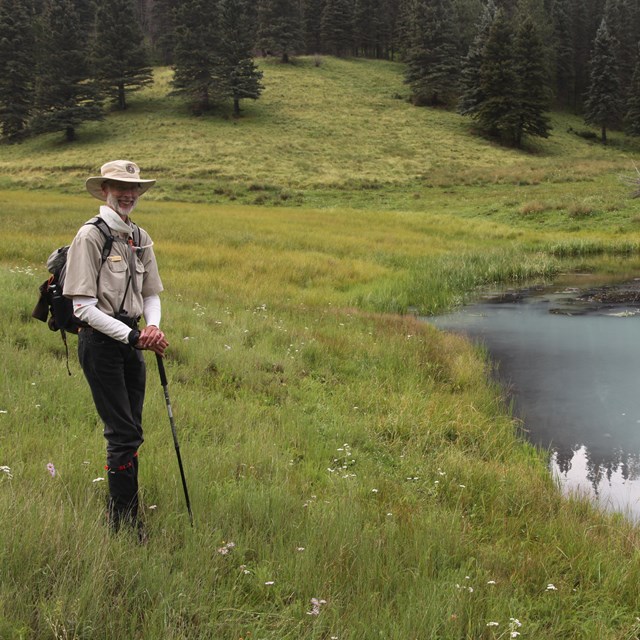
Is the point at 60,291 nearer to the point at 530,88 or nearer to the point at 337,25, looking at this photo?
the point at 530,88

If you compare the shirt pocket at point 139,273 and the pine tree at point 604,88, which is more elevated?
the pine tree at point 604,88

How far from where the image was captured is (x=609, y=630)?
142 inches

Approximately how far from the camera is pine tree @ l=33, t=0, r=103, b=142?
2462 inches

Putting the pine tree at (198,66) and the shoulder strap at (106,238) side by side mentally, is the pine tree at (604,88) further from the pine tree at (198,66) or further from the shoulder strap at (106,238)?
the shoulder strap at (106,238)

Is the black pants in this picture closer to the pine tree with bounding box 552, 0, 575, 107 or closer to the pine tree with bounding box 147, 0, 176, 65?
the pine tree with bounding box 552, 0, 575, 107

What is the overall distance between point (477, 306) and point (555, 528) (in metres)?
11.8

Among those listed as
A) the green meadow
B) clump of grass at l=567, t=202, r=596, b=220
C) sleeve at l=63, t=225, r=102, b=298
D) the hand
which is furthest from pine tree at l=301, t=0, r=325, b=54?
the hand

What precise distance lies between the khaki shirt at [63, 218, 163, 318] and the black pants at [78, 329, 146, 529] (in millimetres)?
247

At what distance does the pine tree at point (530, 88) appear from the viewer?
64.1 metres

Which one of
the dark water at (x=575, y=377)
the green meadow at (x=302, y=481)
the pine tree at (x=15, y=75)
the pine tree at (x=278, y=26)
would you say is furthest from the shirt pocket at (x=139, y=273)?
the pine tree at (x=278, y=26)

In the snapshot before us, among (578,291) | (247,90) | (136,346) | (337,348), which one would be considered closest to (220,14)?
(247,90)

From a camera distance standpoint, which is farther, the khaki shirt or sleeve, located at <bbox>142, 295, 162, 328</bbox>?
sleeve, located at <bbox>142, 295, 162, 328</bbox>

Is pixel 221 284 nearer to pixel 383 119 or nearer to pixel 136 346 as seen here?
pixel 136 346

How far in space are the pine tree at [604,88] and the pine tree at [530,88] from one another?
10174 millimetres
